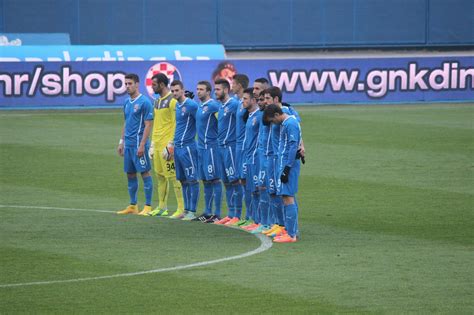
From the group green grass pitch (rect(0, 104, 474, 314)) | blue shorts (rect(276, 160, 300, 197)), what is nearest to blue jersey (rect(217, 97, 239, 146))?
green grass pitch (rect(0, 104, 474, 314))

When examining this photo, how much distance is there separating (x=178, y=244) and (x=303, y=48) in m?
32.7

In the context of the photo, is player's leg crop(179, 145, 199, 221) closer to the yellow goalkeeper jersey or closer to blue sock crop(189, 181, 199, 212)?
blue sock crop(189, 181, 199, 212)

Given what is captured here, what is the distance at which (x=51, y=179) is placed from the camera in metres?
19.2

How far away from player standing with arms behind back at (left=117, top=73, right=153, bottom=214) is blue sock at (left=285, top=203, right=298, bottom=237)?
3.16 metres

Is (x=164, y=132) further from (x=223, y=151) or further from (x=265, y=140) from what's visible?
(x=265, y=140)

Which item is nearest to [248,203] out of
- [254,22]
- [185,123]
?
[185,123]

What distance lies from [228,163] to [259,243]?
1.94m

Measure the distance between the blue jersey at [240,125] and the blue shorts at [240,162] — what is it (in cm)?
8

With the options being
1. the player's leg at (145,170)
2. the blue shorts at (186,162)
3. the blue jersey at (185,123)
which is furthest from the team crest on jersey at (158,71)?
the blue shorts at (186,162)

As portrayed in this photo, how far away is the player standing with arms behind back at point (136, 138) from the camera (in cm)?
1583

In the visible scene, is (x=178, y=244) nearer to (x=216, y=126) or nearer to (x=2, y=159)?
(x=216, y=126)

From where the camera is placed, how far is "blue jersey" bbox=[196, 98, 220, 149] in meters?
15.1

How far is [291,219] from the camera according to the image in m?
13.2

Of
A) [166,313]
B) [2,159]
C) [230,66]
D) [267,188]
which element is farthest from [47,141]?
[166,313]
